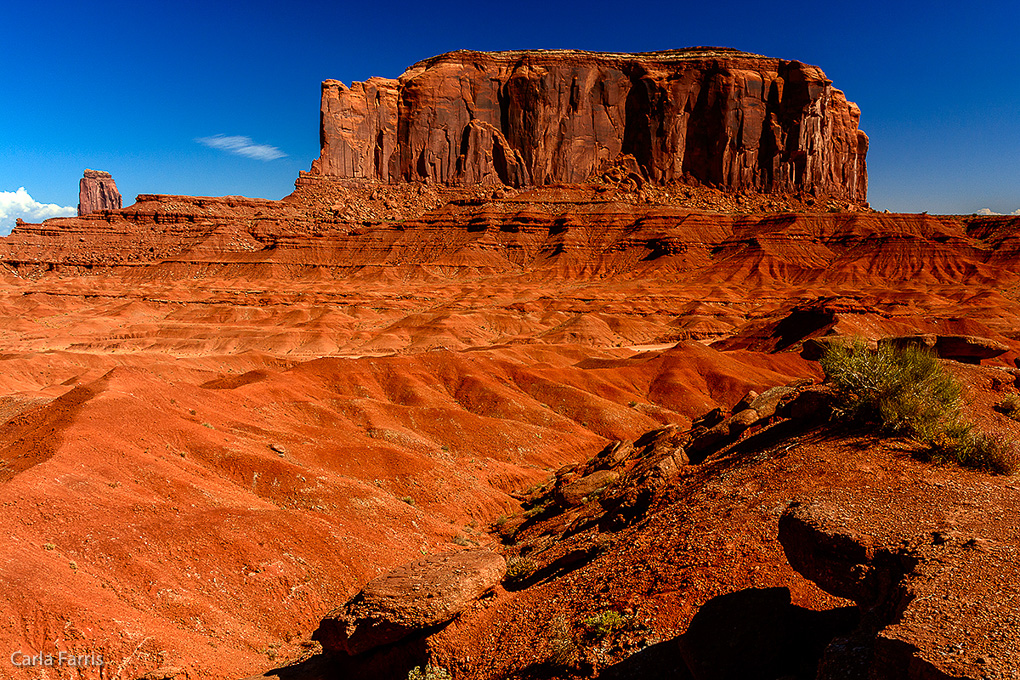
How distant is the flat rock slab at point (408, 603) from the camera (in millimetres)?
8266

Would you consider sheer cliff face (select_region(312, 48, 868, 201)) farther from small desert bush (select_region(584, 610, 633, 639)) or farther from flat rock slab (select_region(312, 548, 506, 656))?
small desert bush (select_region(584, 610, 633, 639))

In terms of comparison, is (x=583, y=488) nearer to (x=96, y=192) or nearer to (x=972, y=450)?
(x=972, y=450)

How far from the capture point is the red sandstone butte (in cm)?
17775

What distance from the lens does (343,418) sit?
79.6 feet

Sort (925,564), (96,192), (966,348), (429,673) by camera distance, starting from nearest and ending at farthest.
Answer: (925,564) → (429,673) → (966,348) → (96,192)

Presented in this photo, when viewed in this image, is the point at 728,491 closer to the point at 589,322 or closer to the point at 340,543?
the point at 340,543

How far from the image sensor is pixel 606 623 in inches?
277

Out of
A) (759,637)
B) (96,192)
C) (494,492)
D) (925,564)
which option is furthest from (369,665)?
(96,192)

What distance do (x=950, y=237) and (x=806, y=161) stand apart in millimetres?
35063

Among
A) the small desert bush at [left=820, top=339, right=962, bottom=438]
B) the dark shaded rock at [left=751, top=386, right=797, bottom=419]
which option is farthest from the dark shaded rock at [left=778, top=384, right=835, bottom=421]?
the dark shaded rock at [left=751, top=386, right=797, bottom=419]

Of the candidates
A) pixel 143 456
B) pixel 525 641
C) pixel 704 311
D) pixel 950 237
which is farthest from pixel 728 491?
pixel 950 237

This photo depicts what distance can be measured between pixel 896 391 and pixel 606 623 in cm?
597

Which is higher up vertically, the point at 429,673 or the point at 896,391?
the point at 896,391

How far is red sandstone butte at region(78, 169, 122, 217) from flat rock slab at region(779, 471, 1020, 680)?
707 feet
